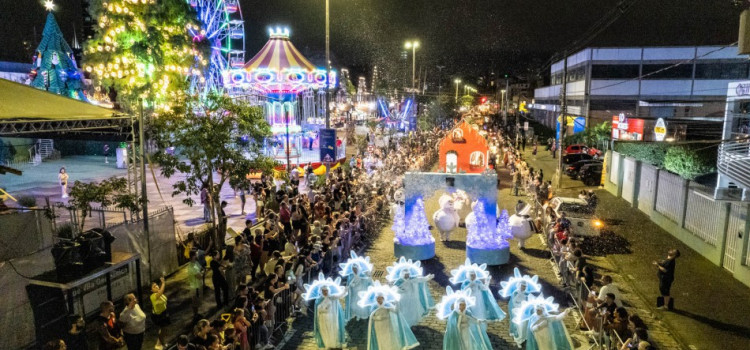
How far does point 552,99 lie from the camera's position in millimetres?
59094

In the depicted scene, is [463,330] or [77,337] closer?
[77,337]

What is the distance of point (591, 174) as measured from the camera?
2623 centimetres

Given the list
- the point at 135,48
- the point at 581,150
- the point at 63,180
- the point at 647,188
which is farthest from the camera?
the point at 581,150

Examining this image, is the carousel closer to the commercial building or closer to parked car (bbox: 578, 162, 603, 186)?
parked car (bbox: 578, 162, 603, 186)

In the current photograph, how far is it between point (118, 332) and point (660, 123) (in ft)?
98.8

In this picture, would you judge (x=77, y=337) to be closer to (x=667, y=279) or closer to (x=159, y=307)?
(x=159, y=307)

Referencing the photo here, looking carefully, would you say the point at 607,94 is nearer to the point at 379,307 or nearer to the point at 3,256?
the point at 379,307

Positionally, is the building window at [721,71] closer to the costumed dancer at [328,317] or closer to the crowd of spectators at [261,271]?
the crowd of spectators at [261,271]

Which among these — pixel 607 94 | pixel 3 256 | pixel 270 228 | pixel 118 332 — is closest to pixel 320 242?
pixel 270 228

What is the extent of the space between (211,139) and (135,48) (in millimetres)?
3962

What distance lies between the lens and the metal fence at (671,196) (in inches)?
611

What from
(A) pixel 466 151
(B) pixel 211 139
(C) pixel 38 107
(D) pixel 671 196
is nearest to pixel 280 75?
(A) pixel 466 151

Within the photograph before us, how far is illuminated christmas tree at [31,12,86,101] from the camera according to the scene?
35062mm

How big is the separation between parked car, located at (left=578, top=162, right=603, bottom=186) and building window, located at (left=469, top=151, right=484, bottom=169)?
40.3 feet
